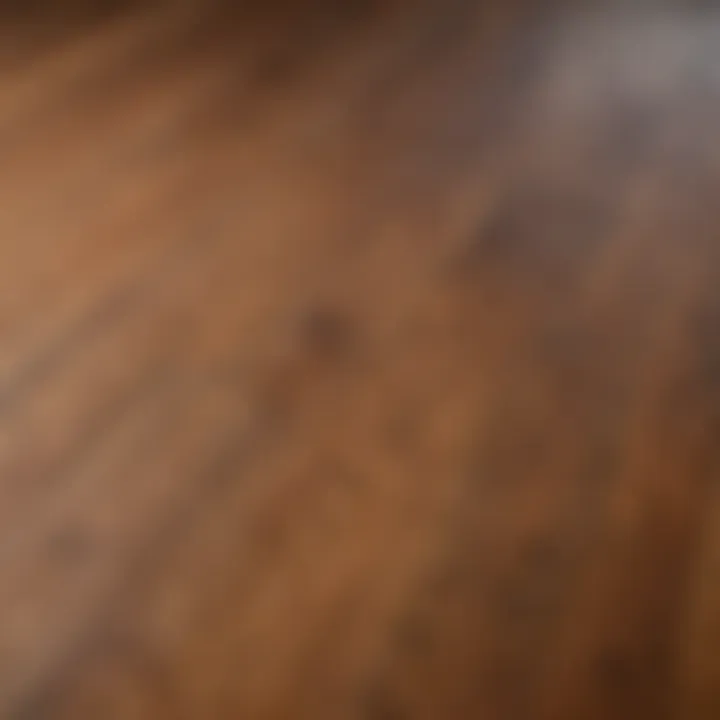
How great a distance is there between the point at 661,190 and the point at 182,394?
0.99 m

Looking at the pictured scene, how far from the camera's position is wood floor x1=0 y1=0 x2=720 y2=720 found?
1.13 metres

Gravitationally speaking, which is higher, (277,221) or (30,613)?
(277,221)

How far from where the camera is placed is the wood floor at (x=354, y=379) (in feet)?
3.72

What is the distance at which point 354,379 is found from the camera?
1.47 metres

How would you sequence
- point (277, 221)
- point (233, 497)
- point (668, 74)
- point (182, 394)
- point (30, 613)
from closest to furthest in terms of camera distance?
point (30, 613) < point (233, 497) < point (182, 394) < point (277, 221) < point (668, 74)

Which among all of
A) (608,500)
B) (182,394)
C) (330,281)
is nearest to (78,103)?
(330,281)

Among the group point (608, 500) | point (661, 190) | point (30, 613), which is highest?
point (661, 190)

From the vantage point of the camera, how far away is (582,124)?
2.10m

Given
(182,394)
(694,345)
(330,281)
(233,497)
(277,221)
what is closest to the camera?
(233,497)

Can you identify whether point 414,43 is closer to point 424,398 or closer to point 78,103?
point 78,103

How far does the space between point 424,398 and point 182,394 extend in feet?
1.12

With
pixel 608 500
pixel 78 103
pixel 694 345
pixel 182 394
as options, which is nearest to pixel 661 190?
pixel 694 345

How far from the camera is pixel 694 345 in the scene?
1.55 meters

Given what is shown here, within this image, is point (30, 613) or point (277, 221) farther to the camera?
point (277, 221)
